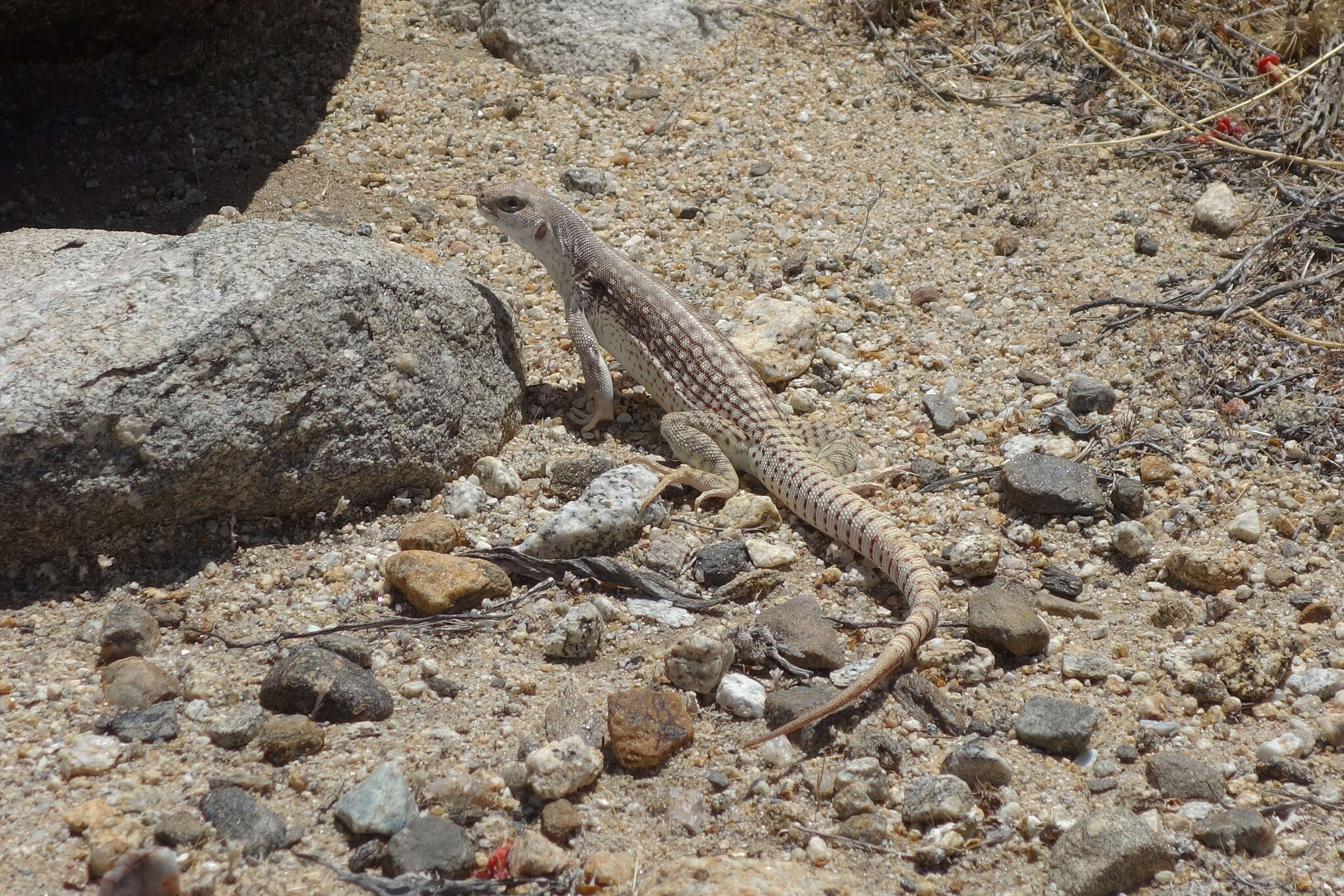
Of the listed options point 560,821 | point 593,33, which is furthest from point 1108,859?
point 593,33

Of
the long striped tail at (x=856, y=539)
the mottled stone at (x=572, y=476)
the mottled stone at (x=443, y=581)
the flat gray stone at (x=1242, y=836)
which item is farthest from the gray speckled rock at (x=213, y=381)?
the flat gray stone at (x=1242, y=836)

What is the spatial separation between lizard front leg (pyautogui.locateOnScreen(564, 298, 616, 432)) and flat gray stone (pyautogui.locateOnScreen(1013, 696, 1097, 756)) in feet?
7.83

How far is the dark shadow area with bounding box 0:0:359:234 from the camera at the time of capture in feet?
19.3

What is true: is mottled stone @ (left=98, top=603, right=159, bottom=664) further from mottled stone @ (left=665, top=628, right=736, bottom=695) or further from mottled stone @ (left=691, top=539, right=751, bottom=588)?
mottled stone @ (left=691, top=539, right=751, bottom=588)

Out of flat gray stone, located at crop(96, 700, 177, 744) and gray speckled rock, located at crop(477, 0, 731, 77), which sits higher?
gray speckled rock, located at crop(477, 0, 731, 77)

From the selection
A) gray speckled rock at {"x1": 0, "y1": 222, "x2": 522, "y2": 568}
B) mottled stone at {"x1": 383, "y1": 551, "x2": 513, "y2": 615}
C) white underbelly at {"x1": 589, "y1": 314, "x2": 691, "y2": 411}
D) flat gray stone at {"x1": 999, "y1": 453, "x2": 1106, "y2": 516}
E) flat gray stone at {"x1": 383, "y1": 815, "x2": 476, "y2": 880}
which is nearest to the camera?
flat gray stone at {"x1": 383, "y1": 815, "x2": 476, "y2": 880}

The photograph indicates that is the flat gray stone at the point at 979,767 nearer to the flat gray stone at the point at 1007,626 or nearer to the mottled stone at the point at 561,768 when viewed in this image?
the flat gray stone at the point at 1007,626

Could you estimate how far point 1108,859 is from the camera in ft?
8.42

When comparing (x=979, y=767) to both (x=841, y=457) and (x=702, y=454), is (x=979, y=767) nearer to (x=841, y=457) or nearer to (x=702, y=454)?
(x=841, y=457)

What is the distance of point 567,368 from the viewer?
5242 mm

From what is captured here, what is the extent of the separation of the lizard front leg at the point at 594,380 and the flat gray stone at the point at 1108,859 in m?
2.81

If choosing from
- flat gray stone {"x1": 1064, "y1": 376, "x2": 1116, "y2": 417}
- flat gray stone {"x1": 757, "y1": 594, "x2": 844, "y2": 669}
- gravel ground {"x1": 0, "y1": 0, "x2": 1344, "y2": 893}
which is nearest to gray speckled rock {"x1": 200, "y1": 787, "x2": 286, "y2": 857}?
gravel ground {"x1": 0, "y1": 0, "x2": 1344, "y2": 893}

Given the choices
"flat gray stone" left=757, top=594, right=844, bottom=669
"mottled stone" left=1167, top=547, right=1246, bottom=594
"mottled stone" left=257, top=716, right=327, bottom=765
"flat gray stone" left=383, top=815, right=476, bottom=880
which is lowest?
"mottled stone" left=257, top=716, right=327, bottom=765

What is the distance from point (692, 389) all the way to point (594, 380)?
0.47m
